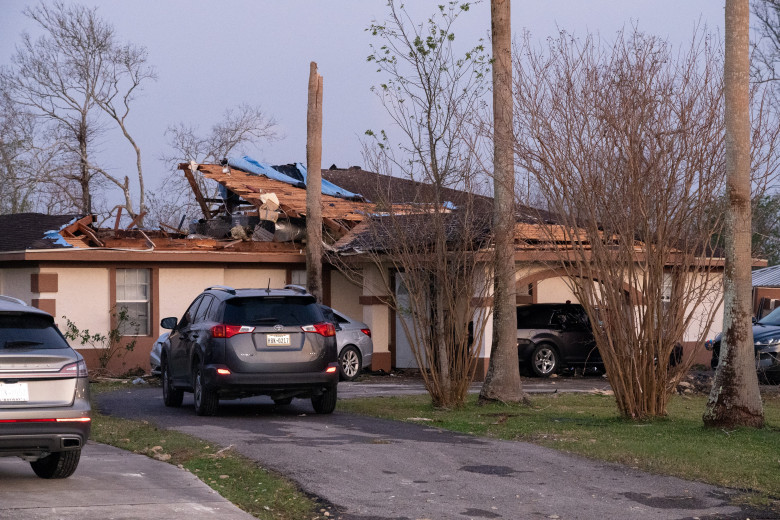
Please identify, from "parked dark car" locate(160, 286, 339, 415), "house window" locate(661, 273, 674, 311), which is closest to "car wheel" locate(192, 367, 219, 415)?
"parked dark car" locate(160, 286, 339, 415)

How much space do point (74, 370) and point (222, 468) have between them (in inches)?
69.9

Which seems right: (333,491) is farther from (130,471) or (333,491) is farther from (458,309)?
(458,309)

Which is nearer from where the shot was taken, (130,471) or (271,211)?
(130,471)

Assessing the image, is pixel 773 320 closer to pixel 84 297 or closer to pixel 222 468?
pixel 84 297

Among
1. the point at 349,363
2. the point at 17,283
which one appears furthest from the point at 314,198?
the point at 17,283

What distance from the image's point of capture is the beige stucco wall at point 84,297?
2294cm

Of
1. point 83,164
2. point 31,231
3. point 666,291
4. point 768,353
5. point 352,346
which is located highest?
point 83,164

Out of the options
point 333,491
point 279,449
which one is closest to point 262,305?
point 279,449

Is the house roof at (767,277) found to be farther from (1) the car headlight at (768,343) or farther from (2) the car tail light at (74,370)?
(2) the car tail light at (74,370)

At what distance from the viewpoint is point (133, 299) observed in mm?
23844

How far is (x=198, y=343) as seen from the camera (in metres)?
14.4

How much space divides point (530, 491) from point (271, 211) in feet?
58.4

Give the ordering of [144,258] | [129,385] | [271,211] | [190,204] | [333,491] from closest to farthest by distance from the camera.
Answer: [333,491], [129,385], [144,258], [271,211], [190,204]

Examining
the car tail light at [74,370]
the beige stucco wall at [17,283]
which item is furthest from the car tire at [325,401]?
the beige stucco wall at [17,283]
